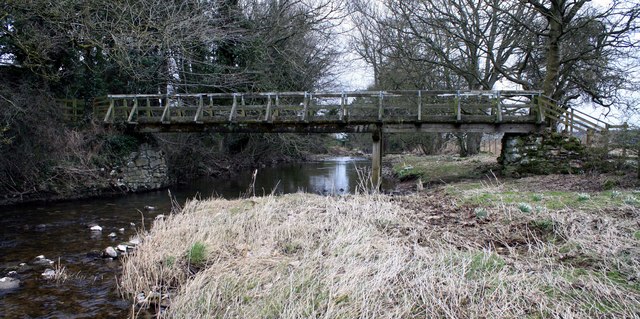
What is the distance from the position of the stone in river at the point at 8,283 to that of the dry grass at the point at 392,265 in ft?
5.26

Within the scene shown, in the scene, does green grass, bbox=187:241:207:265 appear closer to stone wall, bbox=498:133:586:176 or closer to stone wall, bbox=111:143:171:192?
stone wall, bbox=111:143:171:192

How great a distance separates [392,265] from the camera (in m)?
5.31

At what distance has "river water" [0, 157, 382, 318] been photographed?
578cm

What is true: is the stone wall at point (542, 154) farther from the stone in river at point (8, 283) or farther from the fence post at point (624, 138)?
the stone in river at point (8, 283)

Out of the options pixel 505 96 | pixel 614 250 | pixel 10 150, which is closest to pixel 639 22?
pixel 505 96

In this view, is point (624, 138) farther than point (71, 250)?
Yes

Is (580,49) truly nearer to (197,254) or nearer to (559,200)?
(559,200)

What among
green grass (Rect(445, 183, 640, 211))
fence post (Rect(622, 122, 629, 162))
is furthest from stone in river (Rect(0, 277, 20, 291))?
fence post (Rect(622, 122, 629, 162))

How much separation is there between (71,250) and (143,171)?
1087cm

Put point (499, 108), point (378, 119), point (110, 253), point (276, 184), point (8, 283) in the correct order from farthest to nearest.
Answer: point (276, 184)
point (378, 119)
point (499, 108)
point (110, 253)
point (8, 283)

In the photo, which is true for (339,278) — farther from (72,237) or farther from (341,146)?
(341,146)

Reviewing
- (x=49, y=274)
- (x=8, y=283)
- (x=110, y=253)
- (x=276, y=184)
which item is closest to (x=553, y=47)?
(x=276, y=184)

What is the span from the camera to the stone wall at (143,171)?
701 inches

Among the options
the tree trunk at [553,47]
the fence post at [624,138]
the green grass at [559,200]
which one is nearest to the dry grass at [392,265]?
the green grass at [559,200]
